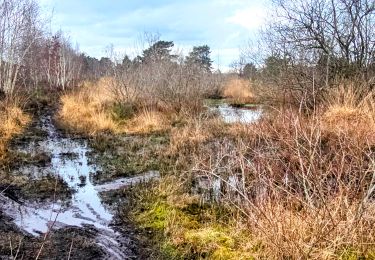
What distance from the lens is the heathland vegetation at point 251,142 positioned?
3.82 meters

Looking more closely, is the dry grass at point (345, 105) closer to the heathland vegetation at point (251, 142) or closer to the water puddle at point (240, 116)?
the heathland vegetation at point (251, 142)

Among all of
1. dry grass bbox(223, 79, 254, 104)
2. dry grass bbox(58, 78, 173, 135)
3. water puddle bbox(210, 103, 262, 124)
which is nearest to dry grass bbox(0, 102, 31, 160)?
dry grass bbox(58, 78, 173, 135)

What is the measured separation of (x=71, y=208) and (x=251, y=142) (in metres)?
3.51

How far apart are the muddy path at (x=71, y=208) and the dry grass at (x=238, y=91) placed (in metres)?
14.6

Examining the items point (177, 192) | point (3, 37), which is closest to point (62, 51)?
point (3, 37)

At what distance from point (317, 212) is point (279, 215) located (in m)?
0.46

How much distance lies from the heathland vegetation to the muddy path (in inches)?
13.8

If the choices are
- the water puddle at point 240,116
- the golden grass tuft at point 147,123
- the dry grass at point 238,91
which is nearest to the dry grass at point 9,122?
the golden grass tuft at point 147,123

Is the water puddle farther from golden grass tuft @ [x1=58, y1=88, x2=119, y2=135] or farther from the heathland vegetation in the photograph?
golden grass tuft @ [x1=58, y1=88, x2=119, y2=135]

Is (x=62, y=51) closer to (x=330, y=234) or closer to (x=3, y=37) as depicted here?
(x=3, y=37)

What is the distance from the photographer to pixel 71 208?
21.6 feet

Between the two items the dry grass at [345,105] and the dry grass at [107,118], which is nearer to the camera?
the dry grass at [345,105]

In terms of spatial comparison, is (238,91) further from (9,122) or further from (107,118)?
(9,122)

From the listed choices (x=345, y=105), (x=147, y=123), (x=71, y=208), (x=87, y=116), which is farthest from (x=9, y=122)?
(x=345, y=105)
